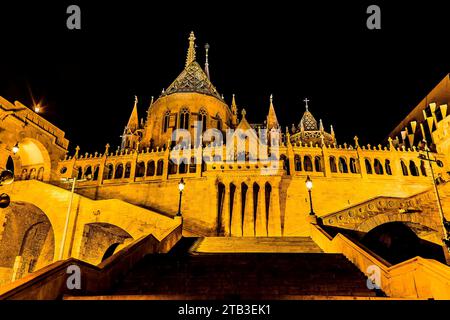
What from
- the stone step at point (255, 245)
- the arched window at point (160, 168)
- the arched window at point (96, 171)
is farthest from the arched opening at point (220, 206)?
the arched window at point (96, 171)

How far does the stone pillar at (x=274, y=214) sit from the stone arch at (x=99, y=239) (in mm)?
9804

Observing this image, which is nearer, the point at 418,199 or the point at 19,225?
the point at 418,199

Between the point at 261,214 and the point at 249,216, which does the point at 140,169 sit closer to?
the point at 249,216

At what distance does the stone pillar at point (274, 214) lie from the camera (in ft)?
72.5

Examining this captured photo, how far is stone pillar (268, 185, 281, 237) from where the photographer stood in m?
22.1

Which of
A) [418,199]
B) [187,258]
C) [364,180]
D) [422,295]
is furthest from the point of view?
[364,180]

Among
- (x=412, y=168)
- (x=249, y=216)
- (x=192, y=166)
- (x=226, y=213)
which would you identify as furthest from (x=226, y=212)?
(x=412, y=168)

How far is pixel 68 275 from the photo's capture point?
7164 mm

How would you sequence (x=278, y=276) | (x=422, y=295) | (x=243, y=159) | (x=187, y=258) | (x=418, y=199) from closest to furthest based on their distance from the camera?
(x=422, y=295) < (x=278, y=276) < (x=187, y=258) < (x=418, y=199) < (x=243, y=159)
